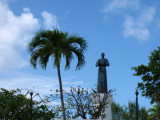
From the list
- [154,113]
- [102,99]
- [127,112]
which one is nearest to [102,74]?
[102,99]

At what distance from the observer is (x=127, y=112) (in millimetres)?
40844

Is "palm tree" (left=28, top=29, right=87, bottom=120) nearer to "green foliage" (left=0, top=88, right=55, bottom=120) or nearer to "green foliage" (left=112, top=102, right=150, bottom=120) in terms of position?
"green foliage" (left=0, top=88, right=55, bottom=120)

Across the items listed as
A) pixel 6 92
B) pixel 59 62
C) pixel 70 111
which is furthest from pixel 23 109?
pixel 70 111

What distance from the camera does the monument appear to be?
2670 centimetres

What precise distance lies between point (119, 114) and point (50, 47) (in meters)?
26.4

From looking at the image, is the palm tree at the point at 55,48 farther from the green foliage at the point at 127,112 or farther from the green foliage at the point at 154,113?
the green foliage at the point at 127,112

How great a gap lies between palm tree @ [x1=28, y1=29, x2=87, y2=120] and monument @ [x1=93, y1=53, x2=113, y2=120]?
8907 mm

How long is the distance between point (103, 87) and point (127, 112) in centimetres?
1470

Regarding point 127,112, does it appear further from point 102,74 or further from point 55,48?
point 55,48

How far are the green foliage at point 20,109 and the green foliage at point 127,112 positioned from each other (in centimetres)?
2961

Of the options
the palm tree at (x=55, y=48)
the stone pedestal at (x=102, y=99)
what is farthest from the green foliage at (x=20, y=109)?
the stone pedestal at (x=102, y=99)

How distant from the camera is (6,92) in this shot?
42.3 ft

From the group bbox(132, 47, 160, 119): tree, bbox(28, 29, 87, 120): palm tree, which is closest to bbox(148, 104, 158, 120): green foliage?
bbox(132, 47, 160, 119): tree

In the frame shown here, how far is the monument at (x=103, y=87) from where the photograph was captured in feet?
87.6
